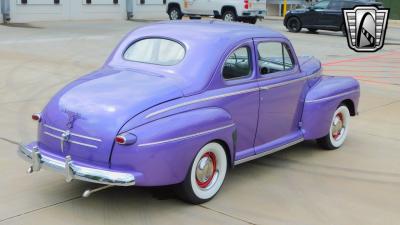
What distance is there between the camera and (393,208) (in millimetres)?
4879

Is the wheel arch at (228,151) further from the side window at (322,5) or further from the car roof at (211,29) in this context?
the side window at (322,5)

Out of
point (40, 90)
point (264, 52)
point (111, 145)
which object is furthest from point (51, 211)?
point (40, 90)

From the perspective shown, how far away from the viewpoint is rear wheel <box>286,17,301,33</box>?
23422 millimetres

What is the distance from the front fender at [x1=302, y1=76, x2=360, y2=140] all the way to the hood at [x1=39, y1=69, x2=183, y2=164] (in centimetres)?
190

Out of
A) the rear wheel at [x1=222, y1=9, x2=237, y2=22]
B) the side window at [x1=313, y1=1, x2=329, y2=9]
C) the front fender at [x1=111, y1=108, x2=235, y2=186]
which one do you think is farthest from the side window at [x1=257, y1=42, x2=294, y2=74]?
the rear wheel at [x1=222, y1=9, x2=237, y2=22]

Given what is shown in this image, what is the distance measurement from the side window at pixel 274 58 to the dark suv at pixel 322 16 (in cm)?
1686

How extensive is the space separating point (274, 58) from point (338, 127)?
138 centimetres

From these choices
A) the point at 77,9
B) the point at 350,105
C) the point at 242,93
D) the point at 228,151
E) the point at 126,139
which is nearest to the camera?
the point at 126,139

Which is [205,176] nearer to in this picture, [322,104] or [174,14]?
[322,104]

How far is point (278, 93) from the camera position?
5617mm

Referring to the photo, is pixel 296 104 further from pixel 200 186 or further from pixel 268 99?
pixel 200 186

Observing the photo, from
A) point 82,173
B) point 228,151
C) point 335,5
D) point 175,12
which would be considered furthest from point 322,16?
point 82,173

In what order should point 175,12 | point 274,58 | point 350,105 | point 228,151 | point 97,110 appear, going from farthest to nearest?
point 175,12 < point 350,105 < point 274,58 < point 228,151 < point 97,110

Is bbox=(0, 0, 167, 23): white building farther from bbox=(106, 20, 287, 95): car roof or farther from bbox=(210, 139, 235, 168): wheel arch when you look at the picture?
bbox=(210, 139, 235, 168): wheel arch
